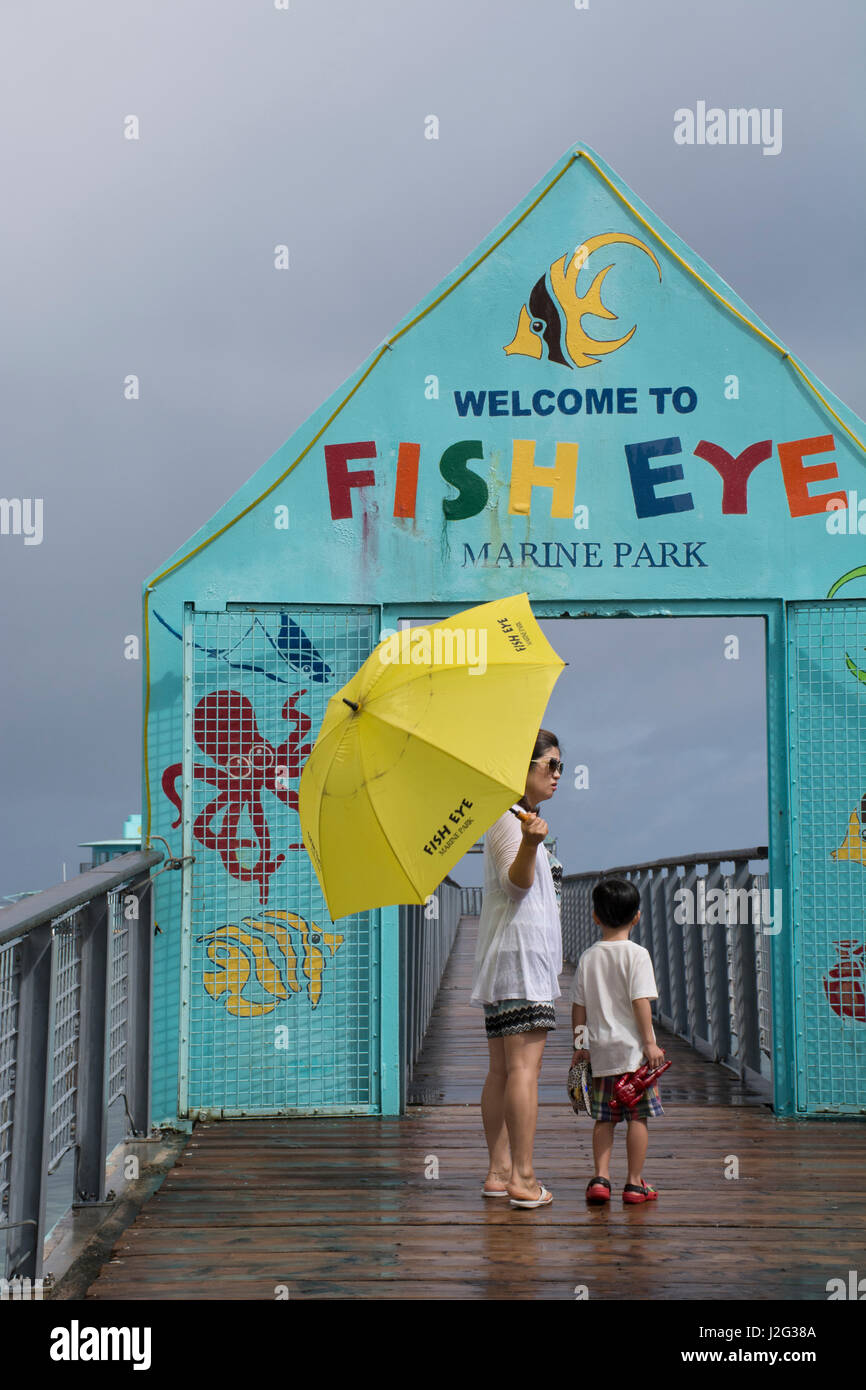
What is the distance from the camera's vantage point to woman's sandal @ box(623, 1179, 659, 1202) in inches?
221

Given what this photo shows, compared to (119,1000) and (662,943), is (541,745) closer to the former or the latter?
(119,1000)

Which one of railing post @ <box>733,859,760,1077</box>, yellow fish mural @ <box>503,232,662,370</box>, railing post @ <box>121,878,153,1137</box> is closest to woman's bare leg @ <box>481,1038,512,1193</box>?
railing post @ <box>121,878,153,1137</box>

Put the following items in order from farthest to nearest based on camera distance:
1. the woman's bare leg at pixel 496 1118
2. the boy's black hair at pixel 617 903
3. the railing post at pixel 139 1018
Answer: the railing post at pixel 139 1018, the boy's black hair at pixel 617 903, the woman's bare leg at pixel 496 1118

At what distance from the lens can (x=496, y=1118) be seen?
18.3ft

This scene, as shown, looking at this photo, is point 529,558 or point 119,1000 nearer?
point 119,1000

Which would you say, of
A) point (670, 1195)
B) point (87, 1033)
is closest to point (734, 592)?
point (670, 1195)

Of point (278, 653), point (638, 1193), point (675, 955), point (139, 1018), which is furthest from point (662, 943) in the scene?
point (638, 1193)

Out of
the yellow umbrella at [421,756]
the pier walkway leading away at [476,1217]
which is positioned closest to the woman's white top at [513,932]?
the yellow umbrella at [421,756]

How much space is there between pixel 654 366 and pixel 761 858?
109 inches

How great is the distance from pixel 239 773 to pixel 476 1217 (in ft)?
9.10

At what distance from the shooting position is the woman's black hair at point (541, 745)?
5.15m

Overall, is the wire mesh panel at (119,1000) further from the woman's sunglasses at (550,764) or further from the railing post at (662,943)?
the railing post at (662,943)

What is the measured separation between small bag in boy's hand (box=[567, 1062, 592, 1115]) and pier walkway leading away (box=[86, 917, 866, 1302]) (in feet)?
1.28
